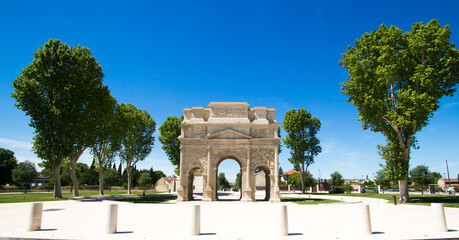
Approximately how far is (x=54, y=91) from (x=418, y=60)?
1451 inches

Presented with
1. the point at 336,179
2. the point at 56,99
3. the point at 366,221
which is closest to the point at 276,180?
the point at 366,221

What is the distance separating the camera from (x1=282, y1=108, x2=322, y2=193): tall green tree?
147 feet

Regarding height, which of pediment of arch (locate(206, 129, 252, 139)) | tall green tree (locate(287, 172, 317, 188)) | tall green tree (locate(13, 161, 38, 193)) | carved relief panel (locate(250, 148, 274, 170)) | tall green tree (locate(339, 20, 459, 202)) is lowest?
tall green tree (locate(287, 172, 317, 188))

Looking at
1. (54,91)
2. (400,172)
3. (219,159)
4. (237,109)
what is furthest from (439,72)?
(54,91)

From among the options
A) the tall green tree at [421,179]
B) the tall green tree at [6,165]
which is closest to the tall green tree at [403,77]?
A: the tall green tree at [421,179]

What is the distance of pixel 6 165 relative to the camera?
5572cm

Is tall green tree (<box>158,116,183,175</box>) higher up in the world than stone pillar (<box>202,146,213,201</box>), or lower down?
higher up

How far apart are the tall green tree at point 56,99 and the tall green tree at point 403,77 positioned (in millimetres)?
29274

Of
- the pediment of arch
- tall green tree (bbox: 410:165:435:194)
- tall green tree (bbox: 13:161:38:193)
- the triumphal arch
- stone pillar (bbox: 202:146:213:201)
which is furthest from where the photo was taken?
tall green tree (bbox: 410:165:435:194)

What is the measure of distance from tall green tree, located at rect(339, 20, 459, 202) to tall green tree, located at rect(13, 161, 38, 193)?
62.0m

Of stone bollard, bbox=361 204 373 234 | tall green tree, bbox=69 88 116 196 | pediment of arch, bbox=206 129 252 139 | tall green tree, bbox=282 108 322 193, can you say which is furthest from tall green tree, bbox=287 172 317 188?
stone bollard, bbox=361 204 373 234

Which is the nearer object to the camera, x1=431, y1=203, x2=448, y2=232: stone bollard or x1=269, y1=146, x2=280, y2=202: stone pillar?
x1=431, y1=203, x2=448, y2=232: stone bollard

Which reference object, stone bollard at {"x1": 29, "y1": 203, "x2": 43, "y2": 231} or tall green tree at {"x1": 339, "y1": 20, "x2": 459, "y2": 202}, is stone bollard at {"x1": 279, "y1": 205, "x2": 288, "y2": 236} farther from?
tall green tree at {"x1": 339, "y1": 20, "x2": 459, "y2": 202}

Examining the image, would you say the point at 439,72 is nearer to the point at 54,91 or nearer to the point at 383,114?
the point at 383,114
